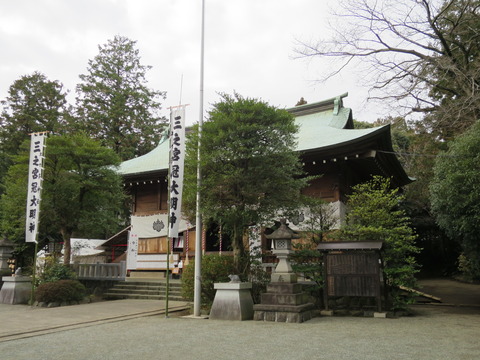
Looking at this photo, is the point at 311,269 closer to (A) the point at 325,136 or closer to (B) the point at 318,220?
(B) the point at 318,220

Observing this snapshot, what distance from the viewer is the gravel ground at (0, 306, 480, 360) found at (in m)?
5.23

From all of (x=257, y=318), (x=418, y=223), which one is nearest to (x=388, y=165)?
(x=257, y=318)

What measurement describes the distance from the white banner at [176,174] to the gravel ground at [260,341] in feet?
7.72

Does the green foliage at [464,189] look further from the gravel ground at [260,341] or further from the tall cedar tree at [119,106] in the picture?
the tall cedar tree at [119,106]

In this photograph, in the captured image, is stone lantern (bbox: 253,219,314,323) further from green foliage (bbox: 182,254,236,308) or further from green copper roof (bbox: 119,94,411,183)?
green copper roof (bbox: 119,94,411,183)

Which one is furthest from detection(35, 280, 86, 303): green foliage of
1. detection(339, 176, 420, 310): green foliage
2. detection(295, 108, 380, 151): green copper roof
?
detection(295, 108, 380, 151): green copper roof

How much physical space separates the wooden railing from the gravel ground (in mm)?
6057

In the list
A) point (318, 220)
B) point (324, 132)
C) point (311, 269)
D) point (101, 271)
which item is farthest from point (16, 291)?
point (324, 132)

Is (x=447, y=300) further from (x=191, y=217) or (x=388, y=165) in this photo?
(x=191, y=217)

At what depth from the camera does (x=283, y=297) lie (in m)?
8.37

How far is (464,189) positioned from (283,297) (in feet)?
17.9

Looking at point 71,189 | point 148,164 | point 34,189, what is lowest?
point 34,189

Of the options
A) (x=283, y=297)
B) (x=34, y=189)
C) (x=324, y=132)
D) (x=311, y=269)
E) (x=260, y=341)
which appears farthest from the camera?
(x=324, y=132)

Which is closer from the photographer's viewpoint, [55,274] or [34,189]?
[34,189]
